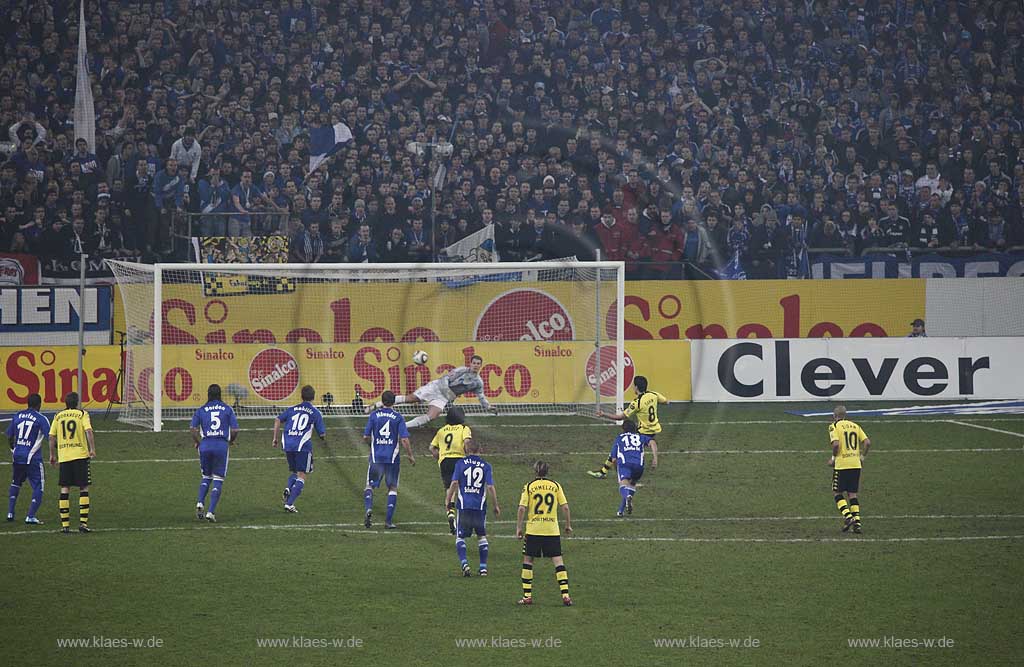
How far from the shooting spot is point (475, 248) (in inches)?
1114

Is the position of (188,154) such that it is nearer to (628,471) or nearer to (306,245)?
(306,245)

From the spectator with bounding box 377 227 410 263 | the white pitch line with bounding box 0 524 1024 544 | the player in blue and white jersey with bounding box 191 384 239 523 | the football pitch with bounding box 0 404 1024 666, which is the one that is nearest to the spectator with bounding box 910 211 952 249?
the football pitch with bounding box 0 404 1024 666

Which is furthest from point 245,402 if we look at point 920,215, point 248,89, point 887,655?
point 887,655

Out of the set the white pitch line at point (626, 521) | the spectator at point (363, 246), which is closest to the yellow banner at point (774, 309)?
the spectator at point (363, 246)

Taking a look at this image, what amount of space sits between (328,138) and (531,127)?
514cm

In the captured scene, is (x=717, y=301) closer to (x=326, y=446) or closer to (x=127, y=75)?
(x=326, y=446)

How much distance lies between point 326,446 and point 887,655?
1494 cm

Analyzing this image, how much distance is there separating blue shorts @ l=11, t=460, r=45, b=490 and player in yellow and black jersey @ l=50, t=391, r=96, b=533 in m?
0.55

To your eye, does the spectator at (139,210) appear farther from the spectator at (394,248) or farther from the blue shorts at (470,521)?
the blue shorts at (470,521)

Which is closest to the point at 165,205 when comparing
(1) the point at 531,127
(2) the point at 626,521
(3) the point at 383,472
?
(1) the point at 531,127

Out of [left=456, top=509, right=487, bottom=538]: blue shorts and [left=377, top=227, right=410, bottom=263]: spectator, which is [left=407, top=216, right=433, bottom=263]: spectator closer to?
[left=377, top=227, right=410, bottom=263]: spectator

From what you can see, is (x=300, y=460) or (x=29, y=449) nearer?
(x=29, y=449)

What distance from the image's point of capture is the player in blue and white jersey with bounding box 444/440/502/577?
44.9 ft

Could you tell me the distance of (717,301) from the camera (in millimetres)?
30672
